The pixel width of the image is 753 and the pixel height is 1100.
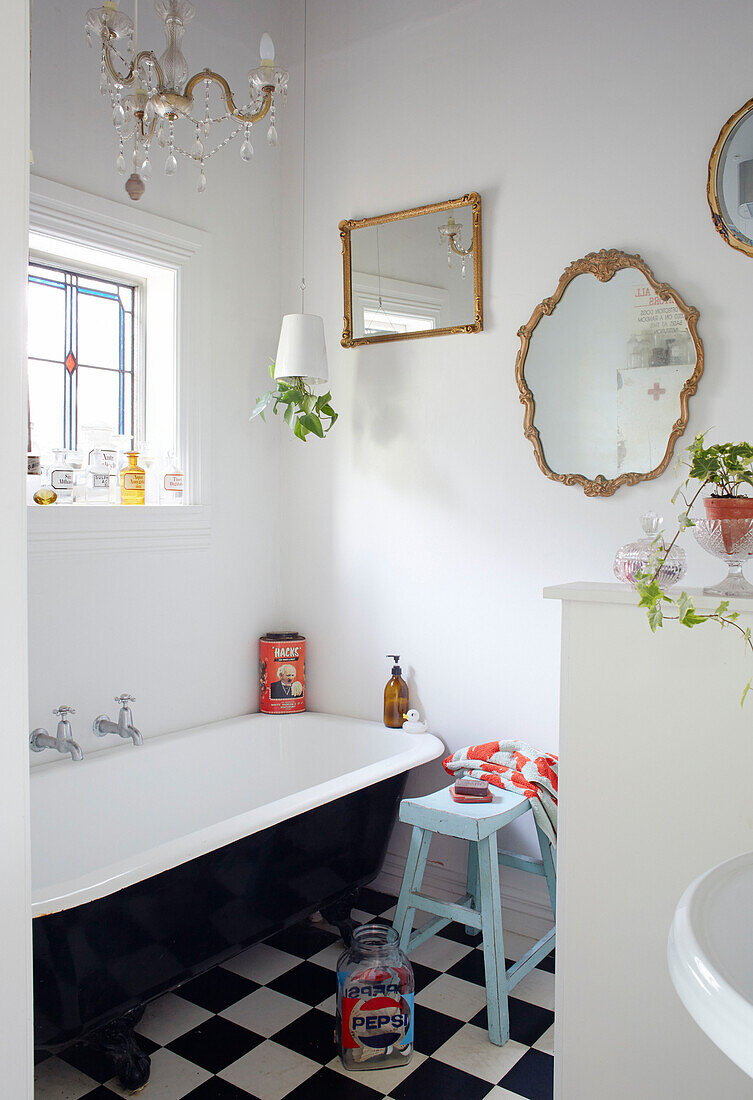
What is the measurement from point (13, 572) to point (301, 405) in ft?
6.16

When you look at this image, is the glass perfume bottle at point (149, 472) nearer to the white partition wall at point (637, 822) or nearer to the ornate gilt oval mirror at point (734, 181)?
the white partition wall at point (637, 822)

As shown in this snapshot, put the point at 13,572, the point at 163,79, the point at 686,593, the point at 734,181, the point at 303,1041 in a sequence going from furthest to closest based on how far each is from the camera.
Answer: the point at 734,181, the point at 303,1041, the point at 163,79, the point at 686,593, the point at 13,572

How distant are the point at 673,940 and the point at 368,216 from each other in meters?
2.69

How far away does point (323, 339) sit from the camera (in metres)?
2.90

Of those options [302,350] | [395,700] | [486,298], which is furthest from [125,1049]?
[486,298]

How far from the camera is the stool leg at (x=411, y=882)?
231 centimetres

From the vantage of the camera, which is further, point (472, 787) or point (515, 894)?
point (515, 894)

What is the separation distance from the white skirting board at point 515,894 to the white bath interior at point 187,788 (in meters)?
0.44

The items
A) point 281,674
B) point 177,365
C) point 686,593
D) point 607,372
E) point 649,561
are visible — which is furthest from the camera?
point 281,674

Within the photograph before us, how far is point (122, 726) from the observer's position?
250 centimetres

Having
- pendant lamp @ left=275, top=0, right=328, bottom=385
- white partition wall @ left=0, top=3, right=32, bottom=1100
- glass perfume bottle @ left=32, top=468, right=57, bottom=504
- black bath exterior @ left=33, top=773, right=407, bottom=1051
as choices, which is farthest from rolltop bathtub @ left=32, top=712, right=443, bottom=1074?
pendant lamp @ left=275, top=0, right=328, bottom=385

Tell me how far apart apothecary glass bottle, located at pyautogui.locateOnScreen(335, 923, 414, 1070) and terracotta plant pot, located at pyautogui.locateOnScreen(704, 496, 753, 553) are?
123 centimetres

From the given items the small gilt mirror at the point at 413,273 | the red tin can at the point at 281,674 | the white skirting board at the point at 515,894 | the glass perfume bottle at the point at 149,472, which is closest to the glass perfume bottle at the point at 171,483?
the glass perfume bottle at the point at 149,472

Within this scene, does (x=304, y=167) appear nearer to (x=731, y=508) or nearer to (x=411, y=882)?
(x=731, y=508)
